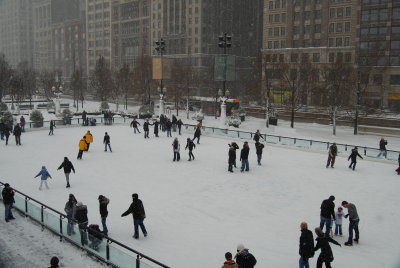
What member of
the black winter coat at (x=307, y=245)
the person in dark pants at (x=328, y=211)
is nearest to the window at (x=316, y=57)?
the person in dark pants at (x=328, y=211)

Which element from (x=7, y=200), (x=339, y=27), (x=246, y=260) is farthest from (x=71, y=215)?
(x=339, y=27)

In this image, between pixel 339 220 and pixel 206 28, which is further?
pixel 206 28

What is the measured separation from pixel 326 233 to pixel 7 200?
10163 millimetres

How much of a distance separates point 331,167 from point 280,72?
3289 centimetres

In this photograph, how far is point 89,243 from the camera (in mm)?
10930

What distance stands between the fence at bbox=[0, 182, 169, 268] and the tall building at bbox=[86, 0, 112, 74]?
130550 mm

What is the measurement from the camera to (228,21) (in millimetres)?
108188

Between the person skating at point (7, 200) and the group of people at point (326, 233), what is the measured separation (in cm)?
937

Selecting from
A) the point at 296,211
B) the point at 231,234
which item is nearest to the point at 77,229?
the point at 231,234

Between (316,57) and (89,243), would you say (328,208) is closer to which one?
(89,243)

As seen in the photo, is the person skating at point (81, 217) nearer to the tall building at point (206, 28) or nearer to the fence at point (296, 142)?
the fence at point (296, 142)

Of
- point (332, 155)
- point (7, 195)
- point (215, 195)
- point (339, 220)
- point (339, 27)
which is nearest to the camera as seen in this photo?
point (339, 220)

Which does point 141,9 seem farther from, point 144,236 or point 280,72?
point 144,236

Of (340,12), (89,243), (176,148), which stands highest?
(340,12)
